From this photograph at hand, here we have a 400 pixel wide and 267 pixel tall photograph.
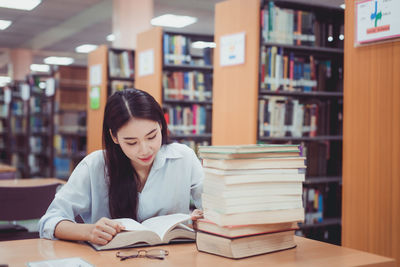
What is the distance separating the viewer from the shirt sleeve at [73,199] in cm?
180

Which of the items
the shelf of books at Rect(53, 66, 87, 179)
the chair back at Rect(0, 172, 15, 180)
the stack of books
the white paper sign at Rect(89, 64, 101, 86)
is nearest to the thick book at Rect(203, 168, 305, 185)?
the stack of books

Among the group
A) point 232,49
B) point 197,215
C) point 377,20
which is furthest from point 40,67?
point 197,215

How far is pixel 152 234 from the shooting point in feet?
5.09

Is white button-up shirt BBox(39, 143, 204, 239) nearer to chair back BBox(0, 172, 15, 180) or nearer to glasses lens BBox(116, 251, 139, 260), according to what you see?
glasses lens BBox(116, 251, 139, 260)

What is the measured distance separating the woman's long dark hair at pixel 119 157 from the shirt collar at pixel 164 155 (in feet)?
0.38

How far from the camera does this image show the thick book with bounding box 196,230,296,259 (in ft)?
4.64

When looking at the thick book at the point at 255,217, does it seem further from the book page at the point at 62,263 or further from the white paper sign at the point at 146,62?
the white paper sign at the point at 146,62

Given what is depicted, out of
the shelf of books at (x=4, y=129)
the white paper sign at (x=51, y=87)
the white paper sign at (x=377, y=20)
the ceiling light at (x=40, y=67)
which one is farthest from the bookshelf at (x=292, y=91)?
the ceiling light at (x=40, y=67)

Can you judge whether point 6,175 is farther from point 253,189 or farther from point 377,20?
point 253,189

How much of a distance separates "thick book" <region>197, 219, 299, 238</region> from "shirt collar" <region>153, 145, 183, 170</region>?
19.9 inches

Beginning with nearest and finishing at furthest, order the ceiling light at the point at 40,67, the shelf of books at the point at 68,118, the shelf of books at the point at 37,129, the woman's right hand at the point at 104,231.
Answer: the woman's right hand at the point at 104,231
the shelf of books at the point at 68,118
the shelf of books at the point at 37,129
the ceiling light at the point at 40,67

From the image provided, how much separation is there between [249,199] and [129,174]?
0.69m

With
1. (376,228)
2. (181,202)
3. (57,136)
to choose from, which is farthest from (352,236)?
→ (57,136)

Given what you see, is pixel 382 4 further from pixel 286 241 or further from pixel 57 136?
pixel 57 136
